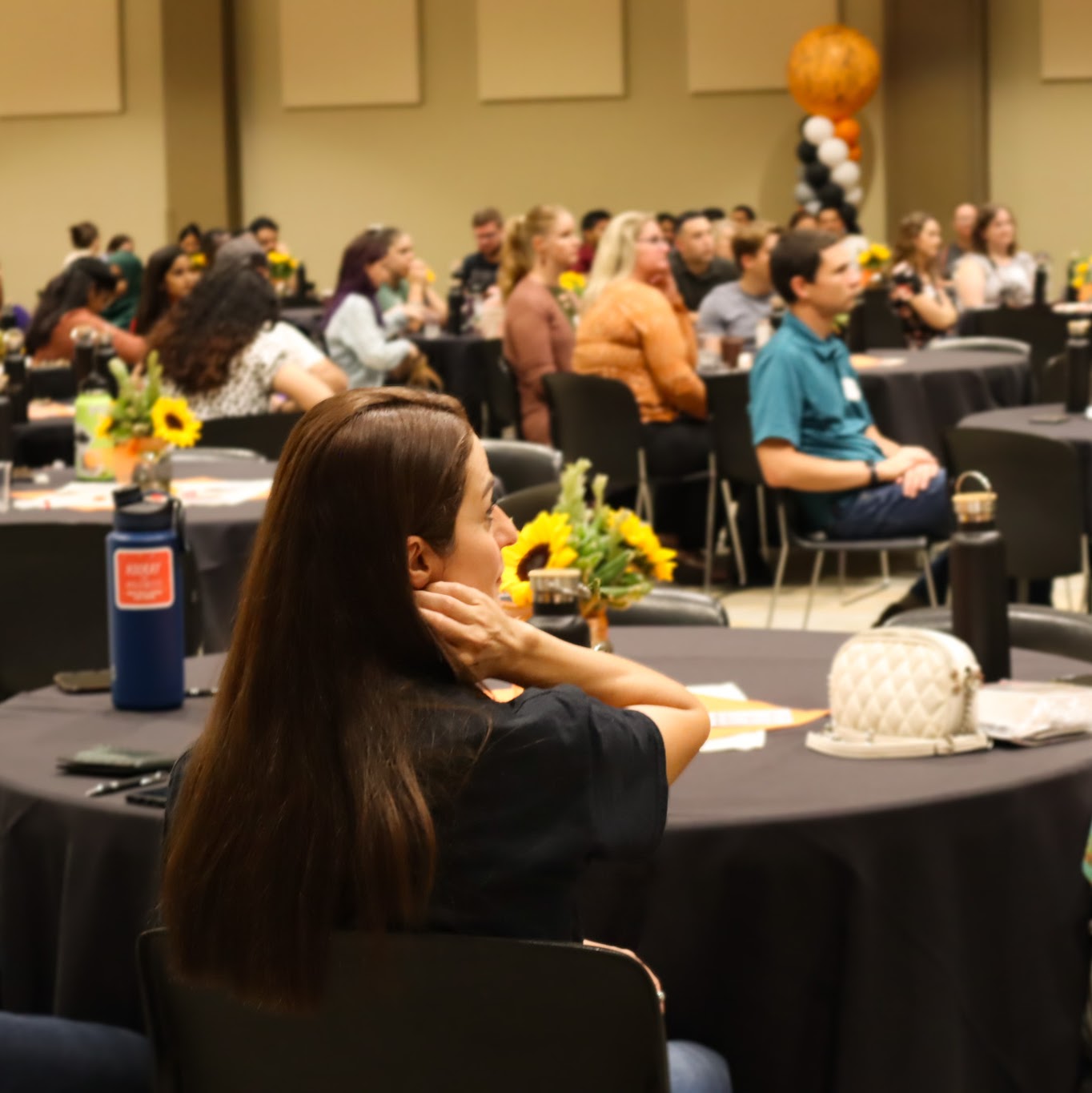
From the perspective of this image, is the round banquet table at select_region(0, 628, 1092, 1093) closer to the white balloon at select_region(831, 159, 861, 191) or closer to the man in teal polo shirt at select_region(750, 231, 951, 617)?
the man in teal polo shirt at select_region(750, 231, 951, 617)

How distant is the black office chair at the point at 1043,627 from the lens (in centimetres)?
320

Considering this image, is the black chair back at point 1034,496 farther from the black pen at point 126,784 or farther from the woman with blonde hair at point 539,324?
the black pen at point 126,784

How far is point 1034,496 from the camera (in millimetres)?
5094

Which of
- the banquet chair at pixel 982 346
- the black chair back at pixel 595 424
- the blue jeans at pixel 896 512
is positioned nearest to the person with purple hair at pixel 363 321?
the black chair back at pixel 595 424

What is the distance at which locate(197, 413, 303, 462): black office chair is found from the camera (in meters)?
5.71

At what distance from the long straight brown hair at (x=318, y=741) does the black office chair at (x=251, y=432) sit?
4.26 m

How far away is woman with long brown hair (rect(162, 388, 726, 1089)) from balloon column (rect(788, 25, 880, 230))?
50.7 ft

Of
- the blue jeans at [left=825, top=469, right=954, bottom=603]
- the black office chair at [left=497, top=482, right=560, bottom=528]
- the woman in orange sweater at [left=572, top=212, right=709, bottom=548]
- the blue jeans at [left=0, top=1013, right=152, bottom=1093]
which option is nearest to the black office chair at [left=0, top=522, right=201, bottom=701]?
the black office chair at [left=497, top=482, right=560, bottom=528]

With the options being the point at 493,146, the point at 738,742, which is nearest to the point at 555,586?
the point at 738,742

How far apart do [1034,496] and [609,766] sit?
375cm

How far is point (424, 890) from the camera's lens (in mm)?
1455

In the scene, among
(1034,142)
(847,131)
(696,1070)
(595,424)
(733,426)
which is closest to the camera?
(696,1070)

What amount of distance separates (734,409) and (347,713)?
5427mm

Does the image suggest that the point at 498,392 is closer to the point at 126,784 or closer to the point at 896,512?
the point at 896,512
